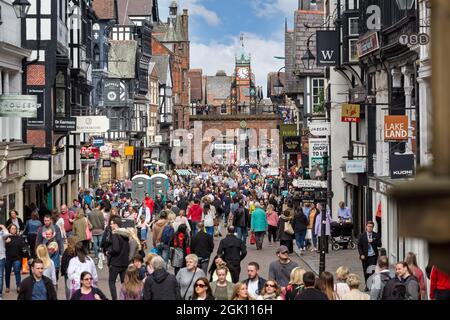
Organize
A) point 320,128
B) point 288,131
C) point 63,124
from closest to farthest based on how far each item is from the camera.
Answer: point 63,124
point 320,128
point 288,131

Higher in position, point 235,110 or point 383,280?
point 235,110

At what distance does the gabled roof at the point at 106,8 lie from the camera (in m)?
69.4

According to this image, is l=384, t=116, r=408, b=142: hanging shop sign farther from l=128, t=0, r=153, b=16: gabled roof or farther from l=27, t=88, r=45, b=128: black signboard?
l=128, t=0, r=153, b=16: gabled roof

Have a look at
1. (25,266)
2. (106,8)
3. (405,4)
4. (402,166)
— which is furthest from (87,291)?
(106,8)

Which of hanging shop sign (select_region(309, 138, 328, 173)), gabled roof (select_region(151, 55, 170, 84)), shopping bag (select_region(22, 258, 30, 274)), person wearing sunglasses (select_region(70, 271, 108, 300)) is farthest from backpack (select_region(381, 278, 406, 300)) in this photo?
gabled roof (select_region(151, 55, 170, 84))

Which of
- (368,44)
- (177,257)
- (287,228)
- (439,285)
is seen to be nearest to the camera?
(439,285)

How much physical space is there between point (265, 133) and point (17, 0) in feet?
425

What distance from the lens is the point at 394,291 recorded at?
12938mm

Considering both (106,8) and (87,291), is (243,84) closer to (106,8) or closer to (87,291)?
(106,8)

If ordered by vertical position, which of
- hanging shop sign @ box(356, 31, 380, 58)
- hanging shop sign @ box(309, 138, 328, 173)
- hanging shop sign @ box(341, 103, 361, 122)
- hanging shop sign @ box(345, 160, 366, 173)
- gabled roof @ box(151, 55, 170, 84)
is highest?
gabled roof @ box(151, 55, 170, 84)

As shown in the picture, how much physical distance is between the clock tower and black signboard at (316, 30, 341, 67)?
14682 cm

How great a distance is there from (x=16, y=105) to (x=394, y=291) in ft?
58.3

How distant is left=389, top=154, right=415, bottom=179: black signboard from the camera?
22797 mm
